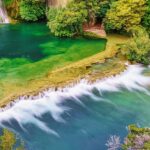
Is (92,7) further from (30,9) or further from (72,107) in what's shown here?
(72,107)

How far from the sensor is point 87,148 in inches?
946

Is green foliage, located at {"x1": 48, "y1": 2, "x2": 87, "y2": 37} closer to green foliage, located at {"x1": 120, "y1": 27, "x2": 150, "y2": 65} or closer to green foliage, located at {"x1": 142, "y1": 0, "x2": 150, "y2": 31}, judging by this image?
green foliage, located at {"x1": 142, "y1": 0, "x2": 150, "y2": 31}

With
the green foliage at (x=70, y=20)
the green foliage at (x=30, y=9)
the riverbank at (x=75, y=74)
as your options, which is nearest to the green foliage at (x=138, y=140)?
the riverbank at (x=75, y=74)

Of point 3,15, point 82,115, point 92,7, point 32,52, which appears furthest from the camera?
point 3,15

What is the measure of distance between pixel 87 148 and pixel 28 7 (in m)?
24.0

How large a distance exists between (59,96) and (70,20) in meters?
12.0

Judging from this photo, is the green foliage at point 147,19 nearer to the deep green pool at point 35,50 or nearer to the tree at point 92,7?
the deep green pool at point 35,50

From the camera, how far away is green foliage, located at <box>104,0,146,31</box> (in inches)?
1531

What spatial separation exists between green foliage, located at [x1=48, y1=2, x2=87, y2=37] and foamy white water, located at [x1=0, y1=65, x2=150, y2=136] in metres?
8.47

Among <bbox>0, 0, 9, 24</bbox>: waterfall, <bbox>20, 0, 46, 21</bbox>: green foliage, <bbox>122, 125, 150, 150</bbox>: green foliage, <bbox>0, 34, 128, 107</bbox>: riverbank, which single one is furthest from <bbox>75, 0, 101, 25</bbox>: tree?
<bbox>122, 125, 150, 150</bbox>: green foliage

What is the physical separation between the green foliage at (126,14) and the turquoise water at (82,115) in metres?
9.05

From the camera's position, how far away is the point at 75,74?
3219 centimetres

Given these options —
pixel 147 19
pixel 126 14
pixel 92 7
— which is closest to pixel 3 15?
pixel 92 7

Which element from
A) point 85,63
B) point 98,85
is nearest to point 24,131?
point 98,85
